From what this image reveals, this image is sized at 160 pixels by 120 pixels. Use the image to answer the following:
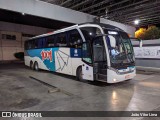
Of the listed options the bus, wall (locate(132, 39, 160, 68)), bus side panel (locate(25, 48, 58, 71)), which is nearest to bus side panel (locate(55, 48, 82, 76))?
the bus

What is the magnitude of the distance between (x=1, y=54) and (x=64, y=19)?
46.1 feet

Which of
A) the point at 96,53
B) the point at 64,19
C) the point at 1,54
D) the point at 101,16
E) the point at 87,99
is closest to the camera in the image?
the point at 87,99

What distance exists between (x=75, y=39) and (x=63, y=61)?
1709mm

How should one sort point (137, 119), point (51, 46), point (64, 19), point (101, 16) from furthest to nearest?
point (101, 16), point (64, 19), point (51, 46), point (137, 119)

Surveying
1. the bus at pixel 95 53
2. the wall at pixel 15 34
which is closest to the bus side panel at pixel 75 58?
the bus at pixel 95 53

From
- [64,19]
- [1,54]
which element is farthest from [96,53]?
[1,54]

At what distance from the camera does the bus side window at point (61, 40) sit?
9.00m

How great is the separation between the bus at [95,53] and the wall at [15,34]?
14617mm

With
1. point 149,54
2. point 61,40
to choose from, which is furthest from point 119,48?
point 149,54

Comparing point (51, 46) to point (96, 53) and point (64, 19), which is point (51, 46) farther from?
point (96, 53)

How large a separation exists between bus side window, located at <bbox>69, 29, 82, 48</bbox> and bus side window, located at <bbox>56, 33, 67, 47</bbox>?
574 mm

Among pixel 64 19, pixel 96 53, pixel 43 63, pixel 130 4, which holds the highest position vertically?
pixel 130 4

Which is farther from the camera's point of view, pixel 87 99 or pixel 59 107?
pixel 87 99

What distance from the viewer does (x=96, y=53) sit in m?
7.55
